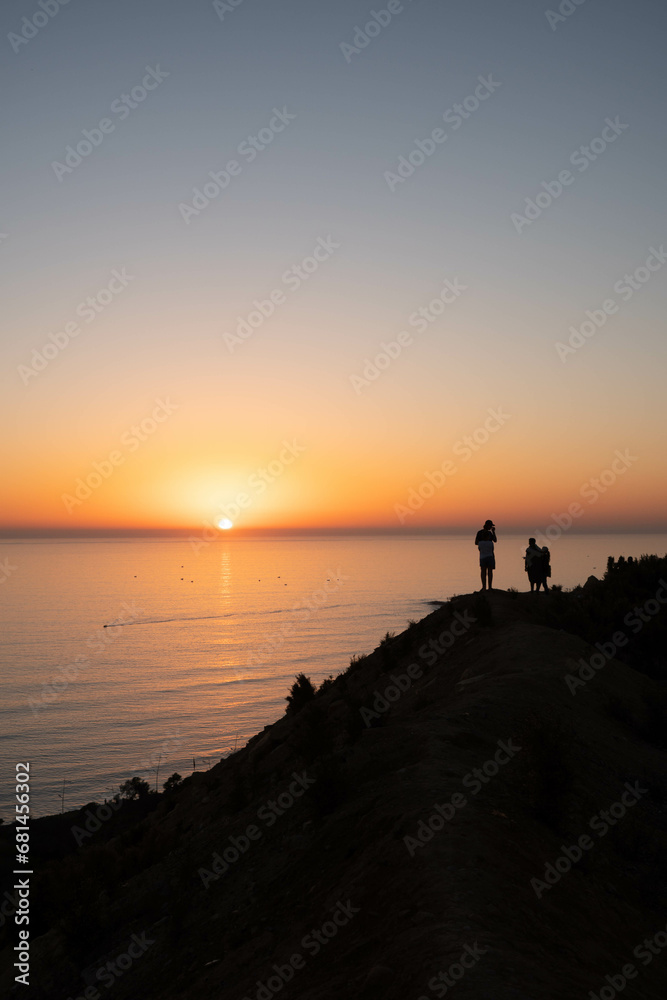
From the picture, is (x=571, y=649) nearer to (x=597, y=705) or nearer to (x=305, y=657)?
(x=597, y=705)

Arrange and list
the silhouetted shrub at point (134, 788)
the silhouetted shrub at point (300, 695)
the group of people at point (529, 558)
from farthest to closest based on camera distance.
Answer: the silhouetted shrub at point (134, 788) → the group of people at point (529, 558) → the silhouetted shrub at point (300, 695)

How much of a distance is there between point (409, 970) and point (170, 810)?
1680cm

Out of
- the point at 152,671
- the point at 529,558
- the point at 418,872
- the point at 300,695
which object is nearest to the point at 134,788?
the point at 300,695

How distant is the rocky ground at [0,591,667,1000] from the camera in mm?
6156

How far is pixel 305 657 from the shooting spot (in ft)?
326

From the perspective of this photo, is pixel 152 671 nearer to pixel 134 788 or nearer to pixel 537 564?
pixel 134 788

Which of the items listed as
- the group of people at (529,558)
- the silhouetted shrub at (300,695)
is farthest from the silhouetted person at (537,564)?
the silhouetted shrub at (300,695)

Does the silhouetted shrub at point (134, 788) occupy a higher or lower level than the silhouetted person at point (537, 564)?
lower

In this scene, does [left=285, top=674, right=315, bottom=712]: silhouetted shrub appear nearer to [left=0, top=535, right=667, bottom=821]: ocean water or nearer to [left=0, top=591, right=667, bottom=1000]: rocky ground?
[left=0, top=591, right=667, bottom=1000]: rocky ground

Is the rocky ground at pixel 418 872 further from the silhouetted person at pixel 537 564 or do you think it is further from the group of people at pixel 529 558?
the silhouetted person at pixel 537 564

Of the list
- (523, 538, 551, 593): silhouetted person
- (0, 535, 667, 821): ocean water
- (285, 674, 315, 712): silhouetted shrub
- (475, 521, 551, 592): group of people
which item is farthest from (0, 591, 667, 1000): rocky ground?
(0, 535, 667, 821): ocean water

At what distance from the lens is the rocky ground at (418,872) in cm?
616

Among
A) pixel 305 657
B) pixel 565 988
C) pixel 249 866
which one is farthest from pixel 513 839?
pixel 305 657

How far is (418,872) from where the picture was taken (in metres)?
7.05
